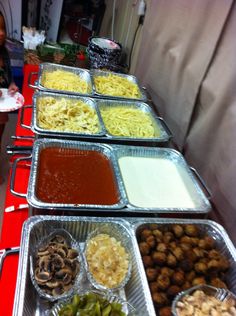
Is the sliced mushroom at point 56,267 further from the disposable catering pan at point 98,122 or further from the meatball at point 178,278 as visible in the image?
the disposable catering pan at point 98,122

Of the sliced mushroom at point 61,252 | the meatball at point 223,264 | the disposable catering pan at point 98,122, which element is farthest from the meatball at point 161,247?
the disposable catering pan at point 98,122

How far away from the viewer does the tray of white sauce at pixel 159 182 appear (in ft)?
4.45

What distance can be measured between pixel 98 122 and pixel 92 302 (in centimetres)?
110

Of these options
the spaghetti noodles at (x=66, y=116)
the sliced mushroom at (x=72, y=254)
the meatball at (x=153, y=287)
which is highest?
the spaghetti noodles at (x=66, y=116)

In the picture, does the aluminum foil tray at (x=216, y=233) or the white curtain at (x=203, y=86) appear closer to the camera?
the aluminum foil tray at (x=216, y=233)

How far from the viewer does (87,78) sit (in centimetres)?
237

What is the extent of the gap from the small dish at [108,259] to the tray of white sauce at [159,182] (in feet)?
0.52

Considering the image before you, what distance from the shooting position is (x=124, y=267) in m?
1.06

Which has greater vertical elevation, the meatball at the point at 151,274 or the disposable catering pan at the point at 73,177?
the disposable catering pan at the point at 73,177

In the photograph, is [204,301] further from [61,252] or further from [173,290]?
[61,252]

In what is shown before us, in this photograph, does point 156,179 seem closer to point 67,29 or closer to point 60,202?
point 60,202

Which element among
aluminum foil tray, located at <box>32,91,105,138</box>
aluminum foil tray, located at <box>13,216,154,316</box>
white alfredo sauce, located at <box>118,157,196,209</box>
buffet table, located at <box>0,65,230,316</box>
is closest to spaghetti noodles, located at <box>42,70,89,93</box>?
aluminum foil tray, located at <box>32,91,105,138</box>

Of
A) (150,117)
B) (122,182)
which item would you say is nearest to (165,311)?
(122,182)

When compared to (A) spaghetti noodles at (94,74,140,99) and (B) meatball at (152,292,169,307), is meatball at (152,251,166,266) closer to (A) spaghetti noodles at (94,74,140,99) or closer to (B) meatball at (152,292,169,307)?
(B) meatball at (152,292,169,307)
